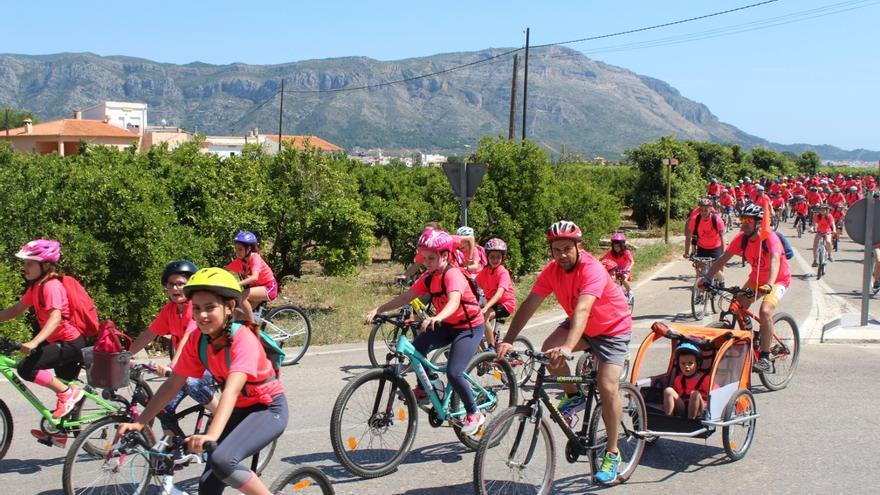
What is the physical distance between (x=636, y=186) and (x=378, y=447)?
34826mm

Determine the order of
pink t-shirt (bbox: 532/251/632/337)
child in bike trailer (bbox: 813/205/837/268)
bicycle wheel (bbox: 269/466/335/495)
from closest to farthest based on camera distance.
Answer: bicycle wheel (bbox: 269/466/335/495), pink t-shirt (bbox: 532/251/632/337), child in bike trailer (bbox: 813/205/837/268)

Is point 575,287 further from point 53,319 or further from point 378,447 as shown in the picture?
point 53,319

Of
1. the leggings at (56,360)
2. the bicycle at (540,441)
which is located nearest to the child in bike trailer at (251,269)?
the leggings at (56,360)

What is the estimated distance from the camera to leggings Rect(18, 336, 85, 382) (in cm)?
664

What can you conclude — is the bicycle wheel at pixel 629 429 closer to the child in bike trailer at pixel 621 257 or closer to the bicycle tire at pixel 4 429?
the bicycle tire at pixel 4 429

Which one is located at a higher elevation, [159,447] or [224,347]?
[224,347]

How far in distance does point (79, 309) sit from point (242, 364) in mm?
3229

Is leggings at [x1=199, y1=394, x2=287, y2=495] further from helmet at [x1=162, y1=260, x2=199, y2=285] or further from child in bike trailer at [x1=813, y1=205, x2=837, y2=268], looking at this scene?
child in bike trailer at [x1=813, y1=205, x2=837, y2=268]

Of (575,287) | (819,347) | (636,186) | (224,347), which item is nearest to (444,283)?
(575,287)

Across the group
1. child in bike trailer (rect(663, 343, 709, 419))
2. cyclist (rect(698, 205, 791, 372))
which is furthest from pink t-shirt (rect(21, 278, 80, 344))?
cyclist (rect(698, 205, 791, 372))

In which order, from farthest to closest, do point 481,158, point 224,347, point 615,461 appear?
1. point 481,158
2. point 615,461
3. point 224,347

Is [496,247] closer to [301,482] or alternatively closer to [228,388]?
[301,482]

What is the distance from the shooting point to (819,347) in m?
11.9

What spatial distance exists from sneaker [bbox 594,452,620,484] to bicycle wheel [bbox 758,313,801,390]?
391 centimetres
